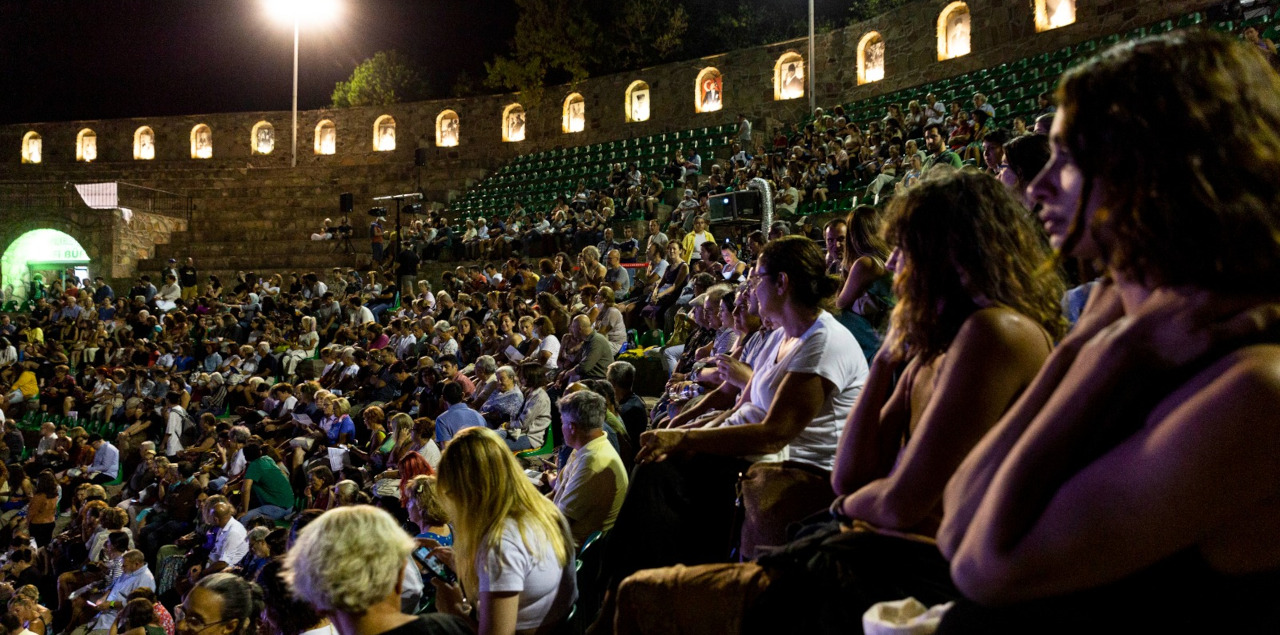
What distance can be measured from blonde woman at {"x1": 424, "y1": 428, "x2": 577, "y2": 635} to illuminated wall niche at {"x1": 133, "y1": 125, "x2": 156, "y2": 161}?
31156 mm

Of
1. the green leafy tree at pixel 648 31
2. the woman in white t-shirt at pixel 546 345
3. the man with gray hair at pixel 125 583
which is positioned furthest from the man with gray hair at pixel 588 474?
the green leafy tree at pixel 648 31

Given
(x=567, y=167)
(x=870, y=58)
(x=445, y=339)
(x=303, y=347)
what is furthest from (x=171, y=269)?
(x=870, y=58)

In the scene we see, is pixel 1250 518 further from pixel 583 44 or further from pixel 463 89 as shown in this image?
pixel 463 89

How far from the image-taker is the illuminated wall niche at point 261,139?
96.9 ft

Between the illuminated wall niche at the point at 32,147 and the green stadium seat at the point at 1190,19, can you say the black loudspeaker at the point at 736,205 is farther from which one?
the illuminated wall niche at the point at 32,147

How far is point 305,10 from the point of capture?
30250 mm

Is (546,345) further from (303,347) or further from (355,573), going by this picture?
(355,573)

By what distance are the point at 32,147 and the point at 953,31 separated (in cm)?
2746

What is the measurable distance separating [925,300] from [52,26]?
41024mm

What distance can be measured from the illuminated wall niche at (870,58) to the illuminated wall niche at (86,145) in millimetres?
23493

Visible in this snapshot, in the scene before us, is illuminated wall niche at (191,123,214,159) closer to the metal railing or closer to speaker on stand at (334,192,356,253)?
the metal railing

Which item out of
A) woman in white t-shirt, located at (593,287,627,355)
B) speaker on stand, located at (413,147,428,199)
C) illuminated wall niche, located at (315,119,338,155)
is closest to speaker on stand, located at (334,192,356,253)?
speaker on stand, located at (413,147,428,199)

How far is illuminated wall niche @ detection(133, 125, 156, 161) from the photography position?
30.1 meters

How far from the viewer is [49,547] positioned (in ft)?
27.8
